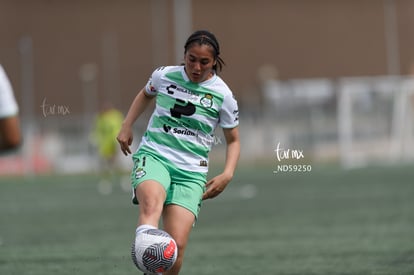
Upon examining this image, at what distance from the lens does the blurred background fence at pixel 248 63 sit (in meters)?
39.4

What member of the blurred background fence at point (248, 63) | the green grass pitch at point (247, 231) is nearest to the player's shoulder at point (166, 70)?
the green grass pitch at point (247, 231)

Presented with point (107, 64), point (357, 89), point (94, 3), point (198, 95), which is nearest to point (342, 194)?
point (198, 95)

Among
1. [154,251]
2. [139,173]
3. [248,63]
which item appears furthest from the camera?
[248,63]

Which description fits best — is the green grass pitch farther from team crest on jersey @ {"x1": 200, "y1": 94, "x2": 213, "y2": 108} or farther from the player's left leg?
team crest on jersey @ {"x1": 200, "y1": 94, "x2": 213, "y2": 108}

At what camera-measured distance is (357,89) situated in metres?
38.6

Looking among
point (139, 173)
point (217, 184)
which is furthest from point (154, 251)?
point (217, 184)

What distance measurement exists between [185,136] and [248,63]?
1597 inches

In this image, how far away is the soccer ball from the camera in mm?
6531

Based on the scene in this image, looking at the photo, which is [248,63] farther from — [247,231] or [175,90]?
[175,90]

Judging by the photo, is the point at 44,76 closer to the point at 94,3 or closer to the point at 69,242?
the point at 94,3

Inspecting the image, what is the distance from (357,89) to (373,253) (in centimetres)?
2887

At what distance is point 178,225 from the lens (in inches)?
279

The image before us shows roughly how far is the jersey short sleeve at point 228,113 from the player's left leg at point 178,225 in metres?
0.74

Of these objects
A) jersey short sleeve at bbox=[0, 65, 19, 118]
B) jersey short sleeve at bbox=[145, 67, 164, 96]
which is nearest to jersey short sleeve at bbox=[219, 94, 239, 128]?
jersey short sleeve at bbox=[145, 67, 164, 96]
